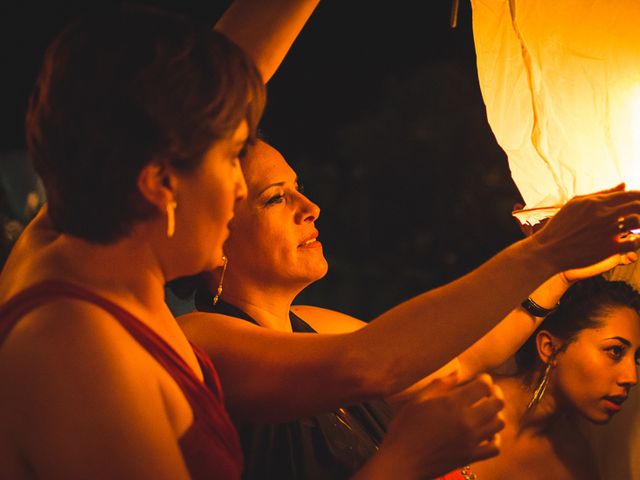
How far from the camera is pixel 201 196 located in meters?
0.92

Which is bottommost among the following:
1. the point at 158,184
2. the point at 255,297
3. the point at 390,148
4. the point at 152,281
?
the point at 390,148

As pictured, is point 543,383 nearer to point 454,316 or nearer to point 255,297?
point 255,297

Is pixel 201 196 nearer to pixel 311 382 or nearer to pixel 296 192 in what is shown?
pixel 311 382

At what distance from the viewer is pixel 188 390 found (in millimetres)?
949

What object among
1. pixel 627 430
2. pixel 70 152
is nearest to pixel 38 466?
pixel 70 152

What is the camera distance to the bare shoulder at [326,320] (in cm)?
177

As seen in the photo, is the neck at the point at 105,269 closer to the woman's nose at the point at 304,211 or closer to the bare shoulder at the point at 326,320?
the woman's nose at the point at 304,211

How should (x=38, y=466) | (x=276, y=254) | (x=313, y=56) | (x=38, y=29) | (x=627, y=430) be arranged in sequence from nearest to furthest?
(x=38, y=466)
(x=276, y=254)
(x=627, y=430)
(x=38, y=29)
(x=313, y=56)

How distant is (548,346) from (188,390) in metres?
1.46

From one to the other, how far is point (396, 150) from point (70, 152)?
3.31 m

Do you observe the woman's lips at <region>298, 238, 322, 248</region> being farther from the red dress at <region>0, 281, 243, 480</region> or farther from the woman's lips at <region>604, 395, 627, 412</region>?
the woman's lips at <region>604, 395, 627, 412</region>

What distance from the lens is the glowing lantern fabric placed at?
1175mm

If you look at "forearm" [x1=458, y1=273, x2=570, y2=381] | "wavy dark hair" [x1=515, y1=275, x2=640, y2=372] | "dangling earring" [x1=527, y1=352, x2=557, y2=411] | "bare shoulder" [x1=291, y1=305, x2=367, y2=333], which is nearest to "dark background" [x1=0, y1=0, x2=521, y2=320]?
"wavy dark hair" [x1=515, y1=275, x2=640, y2=372]

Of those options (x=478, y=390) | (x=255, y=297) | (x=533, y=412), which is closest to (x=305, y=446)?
(x=255, y=297)
